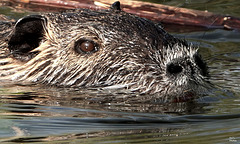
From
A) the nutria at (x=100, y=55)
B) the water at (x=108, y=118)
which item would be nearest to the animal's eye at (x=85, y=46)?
the nutria at (x=100, y=55)

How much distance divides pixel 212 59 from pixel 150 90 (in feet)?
11.2

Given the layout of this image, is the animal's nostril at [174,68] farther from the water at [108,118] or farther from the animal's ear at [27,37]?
the animal's ear at [27,37]

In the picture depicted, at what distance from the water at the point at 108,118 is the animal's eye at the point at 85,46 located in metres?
0.51

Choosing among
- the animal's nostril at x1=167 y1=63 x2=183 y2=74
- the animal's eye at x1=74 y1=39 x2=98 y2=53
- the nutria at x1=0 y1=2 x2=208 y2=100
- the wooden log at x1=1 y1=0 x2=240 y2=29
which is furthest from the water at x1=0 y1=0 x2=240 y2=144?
the wooden log at x1=1 y1=0 x2=240 y2=29

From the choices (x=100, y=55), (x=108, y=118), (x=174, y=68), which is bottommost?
(x=108, y=118)

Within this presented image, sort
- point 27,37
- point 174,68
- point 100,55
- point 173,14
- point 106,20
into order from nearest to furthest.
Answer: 1. point 174,68
2. point 100,55
3. point 106,20
4. point 27,37
5. point 173,14

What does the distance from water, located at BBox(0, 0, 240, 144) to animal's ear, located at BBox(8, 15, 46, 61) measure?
0.43 m

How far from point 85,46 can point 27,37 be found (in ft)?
2.75

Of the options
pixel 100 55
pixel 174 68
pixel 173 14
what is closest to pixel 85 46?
pixel 100 55

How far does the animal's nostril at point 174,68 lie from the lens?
592cm

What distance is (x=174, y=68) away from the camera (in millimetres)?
5973

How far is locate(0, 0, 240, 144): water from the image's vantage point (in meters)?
4.51

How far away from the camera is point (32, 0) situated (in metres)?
11.8

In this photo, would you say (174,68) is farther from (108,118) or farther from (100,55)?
(108,118)
